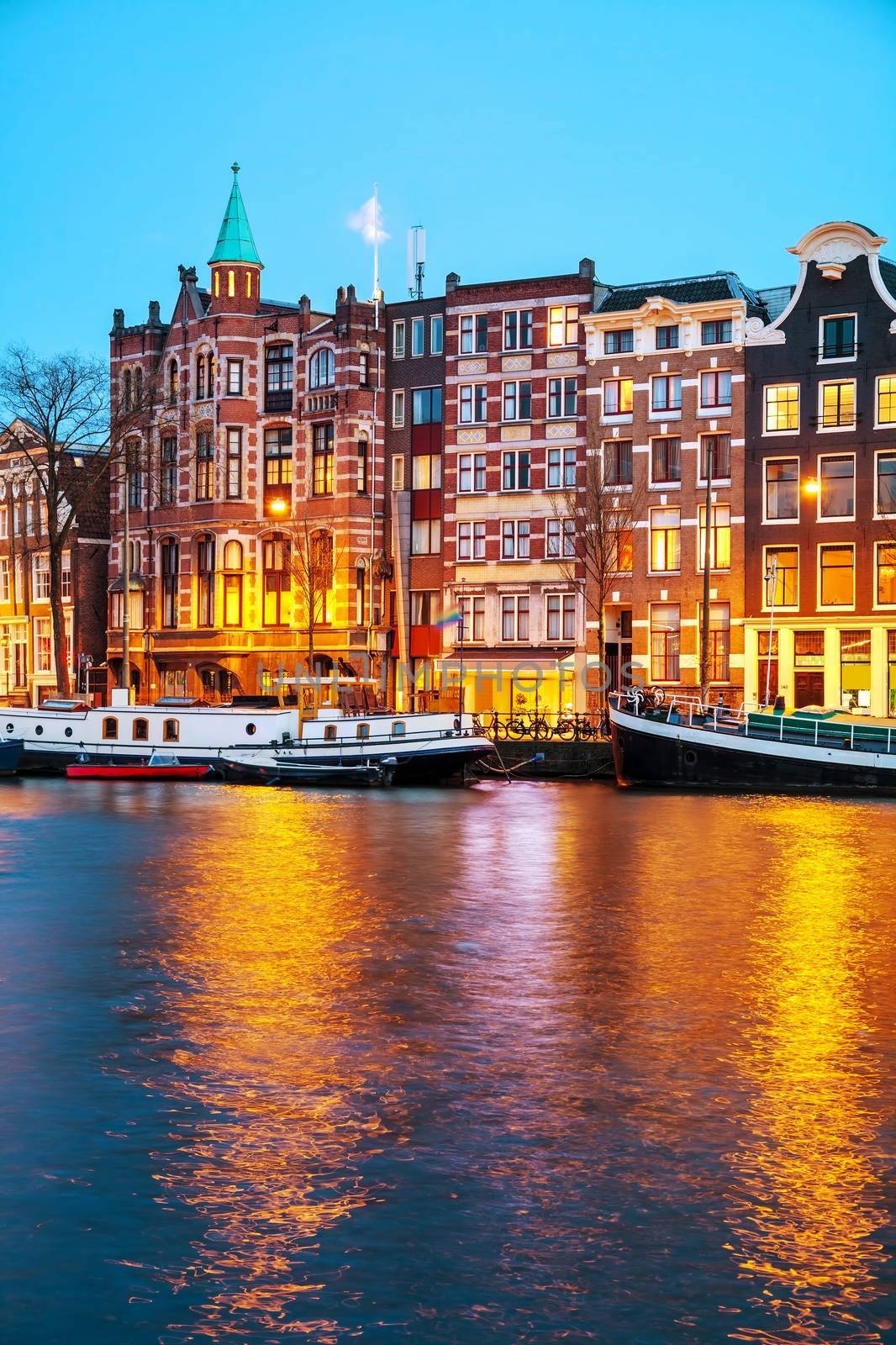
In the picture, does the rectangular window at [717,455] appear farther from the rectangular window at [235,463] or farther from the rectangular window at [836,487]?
the rectangular window at [235,463]

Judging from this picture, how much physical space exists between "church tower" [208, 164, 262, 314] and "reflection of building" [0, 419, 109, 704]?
12.4 meters

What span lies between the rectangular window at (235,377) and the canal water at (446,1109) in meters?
52.5

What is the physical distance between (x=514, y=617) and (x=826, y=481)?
15.2m

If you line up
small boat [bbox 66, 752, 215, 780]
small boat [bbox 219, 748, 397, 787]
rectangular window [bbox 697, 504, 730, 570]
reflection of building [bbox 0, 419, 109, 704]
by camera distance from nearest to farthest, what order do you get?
small boat [bbox 219, 748, 397, 787], small boat [bbox 66, 752, 215, 780], rectangular window [bbox 697, 504, 730, 570], reflection of building [bbox 0, 419, 109, 704]

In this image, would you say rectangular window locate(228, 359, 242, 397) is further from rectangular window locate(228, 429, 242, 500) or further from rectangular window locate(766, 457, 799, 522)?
rectangular window locate(766, 457, 799, 522)

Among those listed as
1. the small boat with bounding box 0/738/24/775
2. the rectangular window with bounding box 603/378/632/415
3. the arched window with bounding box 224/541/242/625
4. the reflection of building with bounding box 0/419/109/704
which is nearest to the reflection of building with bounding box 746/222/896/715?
the rectangular window with bounding box 603/378/632/415

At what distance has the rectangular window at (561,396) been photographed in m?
68.3

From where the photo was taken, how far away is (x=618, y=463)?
218 ft

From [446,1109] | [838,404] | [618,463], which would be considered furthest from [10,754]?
[446,1109]

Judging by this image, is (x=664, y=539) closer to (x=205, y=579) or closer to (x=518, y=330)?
(x=518, y=330)

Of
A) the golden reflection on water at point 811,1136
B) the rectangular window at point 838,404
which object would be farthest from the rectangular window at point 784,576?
the golden reflection on water at point 811,1136

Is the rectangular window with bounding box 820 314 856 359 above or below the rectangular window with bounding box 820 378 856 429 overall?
above

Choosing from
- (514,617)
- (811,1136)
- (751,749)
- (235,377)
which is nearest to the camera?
(811,1136)

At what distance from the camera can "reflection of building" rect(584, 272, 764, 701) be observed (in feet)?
207
